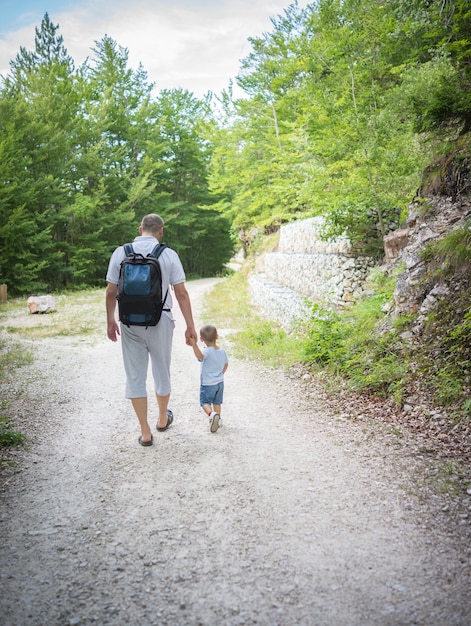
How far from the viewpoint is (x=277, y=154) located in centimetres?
1772

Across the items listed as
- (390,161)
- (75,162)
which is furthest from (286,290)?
(75,162)

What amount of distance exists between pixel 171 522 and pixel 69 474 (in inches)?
51.1

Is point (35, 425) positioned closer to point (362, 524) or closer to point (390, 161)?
point (362, 524)

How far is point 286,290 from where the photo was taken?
12.6 meters

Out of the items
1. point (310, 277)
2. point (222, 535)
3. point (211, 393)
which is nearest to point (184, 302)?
point (211, 393)

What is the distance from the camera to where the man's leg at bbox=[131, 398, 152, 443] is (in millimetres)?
4043

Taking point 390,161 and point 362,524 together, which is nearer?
point 362,524

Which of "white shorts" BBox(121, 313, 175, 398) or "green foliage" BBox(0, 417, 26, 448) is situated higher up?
"white shorts" BBox(121, 313, 175, 398)

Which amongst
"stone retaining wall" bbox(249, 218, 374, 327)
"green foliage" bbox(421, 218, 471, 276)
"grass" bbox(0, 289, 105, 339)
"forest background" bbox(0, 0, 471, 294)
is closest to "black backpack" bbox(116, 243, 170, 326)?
"green foliage" bbox(421, 218, 471, 276)

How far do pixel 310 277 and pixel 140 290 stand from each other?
27.2ft

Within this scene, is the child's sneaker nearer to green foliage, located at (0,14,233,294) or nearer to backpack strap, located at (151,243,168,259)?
backpack strap, located at (151,243,168,259)

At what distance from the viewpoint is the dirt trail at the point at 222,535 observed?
7.04ft

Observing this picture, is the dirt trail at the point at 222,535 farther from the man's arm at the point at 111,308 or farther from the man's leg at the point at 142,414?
the man's arm at the point at 111,308

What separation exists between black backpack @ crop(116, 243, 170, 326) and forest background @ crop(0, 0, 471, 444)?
9.75ft
